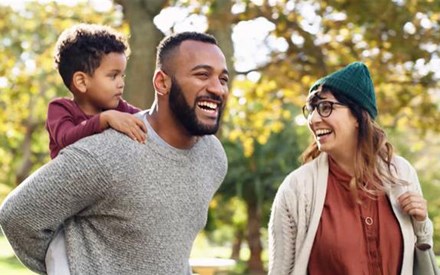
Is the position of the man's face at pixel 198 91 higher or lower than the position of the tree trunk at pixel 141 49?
lower

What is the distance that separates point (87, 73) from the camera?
3.73m

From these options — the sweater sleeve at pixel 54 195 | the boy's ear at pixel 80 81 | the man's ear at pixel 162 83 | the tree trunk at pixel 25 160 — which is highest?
the tree trunk at pixel 25 160

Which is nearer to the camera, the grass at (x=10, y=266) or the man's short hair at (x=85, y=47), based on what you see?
the man's short hair at (x=85, y=47)

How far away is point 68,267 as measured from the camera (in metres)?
3.34

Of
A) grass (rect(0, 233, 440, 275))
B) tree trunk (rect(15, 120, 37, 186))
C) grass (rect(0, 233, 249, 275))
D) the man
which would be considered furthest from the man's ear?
tree trunk (rect(15, 120, 37, 186))

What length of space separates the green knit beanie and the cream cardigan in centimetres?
33

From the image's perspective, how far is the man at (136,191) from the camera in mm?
3283

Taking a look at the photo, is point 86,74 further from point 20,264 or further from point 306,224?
point 20,264

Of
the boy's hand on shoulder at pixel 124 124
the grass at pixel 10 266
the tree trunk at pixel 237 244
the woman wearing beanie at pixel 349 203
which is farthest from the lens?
the tree trunk at pixel 237 244

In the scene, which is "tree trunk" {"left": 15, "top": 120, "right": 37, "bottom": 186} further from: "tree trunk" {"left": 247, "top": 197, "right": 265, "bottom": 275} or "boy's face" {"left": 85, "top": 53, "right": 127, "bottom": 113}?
"boy's face" {"left": 85, "top": 53, "right": 127, "bottom": 113}

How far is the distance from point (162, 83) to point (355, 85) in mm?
1232

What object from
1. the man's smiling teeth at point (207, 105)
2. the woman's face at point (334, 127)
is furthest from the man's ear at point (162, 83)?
the woman's face at point (334, 127)

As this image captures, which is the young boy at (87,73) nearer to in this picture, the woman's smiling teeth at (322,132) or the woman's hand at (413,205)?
the woman's smiling teeth at (322,132)

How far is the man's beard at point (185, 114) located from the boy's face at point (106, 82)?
327 mm
